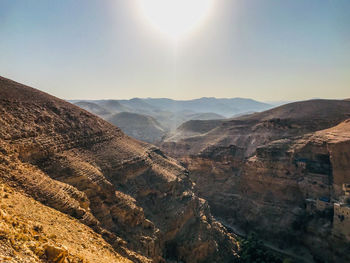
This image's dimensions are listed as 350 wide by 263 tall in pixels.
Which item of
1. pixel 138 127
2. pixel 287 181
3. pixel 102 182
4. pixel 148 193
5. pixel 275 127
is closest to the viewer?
pixel 102 182

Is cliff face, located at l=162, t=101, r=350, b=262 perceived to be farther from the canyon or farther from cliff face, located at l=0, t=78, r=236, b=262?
cliff face, located at l=0, t=78, r=236, b=262

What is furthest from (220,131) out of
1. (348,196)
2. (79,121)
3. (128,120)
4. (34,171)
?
(128,120)

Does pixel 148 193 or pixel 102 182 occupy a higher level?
pixel 102 182

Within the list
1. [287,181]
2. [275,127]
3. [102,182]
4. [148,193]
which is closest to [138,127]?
[275,127]

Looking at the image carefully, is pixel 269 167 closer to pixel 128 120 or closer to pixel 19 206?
pixel 19 206

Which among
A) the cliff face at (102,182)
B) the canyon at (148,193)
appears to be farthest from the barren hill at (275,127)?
the cliff face at (102,182)

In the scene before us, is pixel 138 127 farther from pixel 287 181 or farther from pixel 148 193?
pixel 148 193

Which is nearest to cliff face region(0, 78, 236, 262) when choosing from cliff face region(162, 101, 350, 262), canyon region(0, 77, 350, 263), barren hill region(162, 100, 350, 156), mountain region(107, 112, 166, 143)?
canyon region(0, 77, 350, 263)

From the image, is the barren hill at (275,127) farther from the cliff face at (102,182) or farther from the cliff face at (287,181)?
the cliff face at (102,182)
